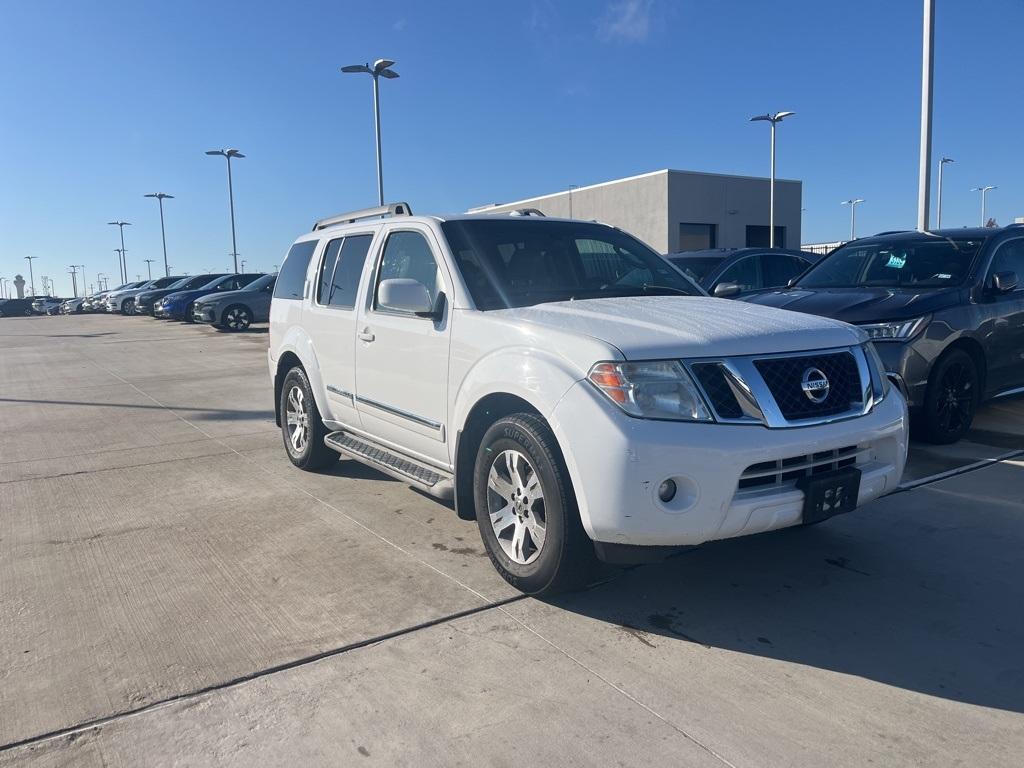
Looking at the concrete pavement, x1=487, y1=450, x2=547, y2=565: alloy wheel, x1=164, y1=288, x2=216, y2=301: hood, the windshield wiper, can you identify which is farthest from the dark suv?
x1=164, y1=288, x2=216, y2=301: hood

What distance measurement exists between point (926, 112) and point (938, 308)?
8946 millimetres

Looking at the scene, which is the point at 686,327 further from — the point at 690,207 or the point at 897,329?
the point at 690,207

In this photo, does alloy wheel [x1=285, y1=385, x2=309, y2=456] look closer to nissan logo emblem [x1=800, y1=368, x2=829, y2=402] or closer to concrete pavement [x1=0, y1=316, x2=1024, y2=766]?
concrete pavement [x1=0, y1=316, x2=1024, y2=766]

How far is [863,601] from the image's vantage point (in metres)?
3.70

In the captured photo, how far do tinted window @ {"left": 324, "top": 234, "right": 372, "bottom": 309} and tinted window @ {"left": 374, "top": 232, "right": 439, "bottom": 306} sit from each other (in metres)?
0.30

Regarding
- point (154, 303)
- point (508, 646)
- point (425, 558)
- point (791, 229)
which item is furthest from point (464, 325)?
point (791, 229)

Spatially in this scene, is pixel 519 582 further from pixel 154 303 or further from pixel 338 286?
pixel 154 303

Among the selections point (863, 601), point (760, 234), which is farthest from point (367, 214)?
point (760, 234)

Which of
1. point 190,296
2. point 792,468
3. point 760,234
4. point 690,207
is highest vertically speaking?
point 690,207

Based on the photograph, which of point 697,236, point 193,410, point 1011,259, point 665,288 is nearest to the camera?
point 665,288

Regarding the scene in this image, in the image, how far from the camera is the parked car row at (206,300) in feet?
77.0

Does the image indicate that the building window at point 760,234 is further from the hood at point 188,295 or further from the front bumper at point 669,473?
the front bumper at point 669,473

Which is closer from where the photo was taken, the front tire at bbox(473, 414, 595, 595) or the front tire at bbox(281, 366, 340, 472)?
the front tire at bbox(473, 414, 595, 595)

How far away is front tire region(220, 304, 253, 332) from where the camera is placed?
2349 centimetres
